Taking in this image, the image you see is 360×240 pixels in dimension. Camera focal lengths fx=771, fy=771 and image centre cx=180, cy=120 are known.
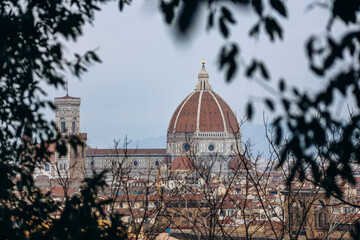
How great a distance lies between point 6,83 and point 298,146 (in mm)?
3644

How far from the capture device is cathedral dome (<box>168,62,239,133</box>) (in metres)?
151

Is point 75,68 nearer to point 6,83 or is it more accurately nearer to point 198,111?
point 6,83

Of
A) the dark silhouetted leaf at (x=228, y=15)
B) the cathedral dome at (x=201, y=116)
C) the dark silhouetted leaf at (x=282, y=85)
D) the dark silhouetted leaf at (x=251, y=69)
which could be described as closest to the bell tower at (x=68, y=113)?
the cathedral dome at (x=201, y=116)

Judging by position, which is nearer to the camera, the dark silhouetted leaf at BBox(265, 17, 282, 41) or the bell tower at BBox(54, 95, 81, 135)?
the dark silhouetted leaf at BBox(265, 17, 282, 41)

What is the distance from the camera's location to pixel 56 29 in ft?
23.3

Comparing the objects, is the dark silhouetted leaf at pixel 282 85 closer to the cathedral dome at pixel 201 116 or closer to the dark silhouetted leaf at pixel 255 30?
the dark silhouetted leaf at pixel 255 30

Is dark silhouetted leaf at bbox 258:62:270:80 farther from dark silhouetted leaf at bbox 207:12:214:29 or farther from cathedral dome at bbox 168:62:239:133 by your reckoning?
cathedral dome at bbox 168:62:239:133

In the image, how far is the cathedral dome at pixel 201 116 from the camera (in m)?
151

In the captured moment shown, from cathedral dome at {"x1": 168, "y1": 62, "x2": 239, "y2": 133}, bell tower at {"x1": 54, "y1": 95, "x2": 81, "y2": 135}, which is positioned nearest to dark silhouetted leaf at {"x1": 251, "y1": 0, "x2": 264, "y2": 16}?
bell tower at {"x1": 54, "y1": 95, "x2": 81, "y2": 135}

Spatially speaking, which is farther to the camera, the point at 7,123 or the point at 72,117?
the point at 72,117

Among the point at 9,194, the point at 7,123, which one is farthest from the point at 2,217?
the point at 7,123

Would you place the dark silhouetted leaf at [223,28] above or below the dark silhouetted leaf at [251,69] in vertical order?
above

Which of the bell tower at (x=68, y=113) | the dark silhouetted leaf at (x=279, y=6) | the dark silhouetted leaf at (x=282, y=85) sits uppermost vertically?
the bell tower at (x=68, y=113)

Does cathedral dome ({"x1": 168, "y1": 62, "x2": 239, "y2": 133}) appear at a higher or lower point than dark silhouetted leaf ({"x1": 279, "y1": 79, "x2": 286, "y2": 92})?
higher
